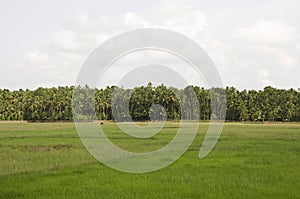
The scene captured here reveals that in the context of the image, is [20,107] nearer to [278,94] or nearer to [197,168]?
[278,94]

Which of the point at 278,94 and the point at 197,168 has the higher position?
the point at 278,94

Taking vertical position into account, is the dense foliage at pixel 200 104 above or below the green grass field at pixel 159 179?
above

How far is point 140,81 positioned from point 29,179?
8.42 metres

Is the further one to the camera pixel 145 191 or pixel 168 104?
pixel 168 104

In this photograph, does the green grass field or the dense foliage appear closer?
the green grass field

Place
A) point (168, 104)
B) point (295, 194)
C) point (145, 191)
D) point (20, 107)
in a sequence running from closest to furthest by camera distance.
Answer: point (295, 194), point (145, 191), point (168, 104), point (20, 107)

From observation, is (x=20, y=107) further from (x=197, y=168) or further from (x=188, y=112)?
Result: (x=197, y=168)

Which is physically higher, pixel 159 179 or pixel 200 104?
pixel 200 104

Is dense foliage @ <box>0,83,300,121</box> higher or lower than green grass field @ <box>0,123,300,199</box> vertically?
higher

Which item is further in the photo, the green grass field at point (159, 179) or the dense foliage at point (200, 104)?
the dense foliage at point (200, 104)

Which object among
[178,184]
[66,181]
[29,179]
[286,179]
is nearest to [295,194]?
[286,179]

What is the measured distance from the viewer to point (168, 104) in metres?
71.9

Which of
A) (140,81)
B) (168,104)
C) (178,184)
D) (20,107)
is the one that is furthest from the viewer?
(20,107)

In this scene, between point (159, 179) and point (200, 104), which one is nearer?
point (159, 179)
